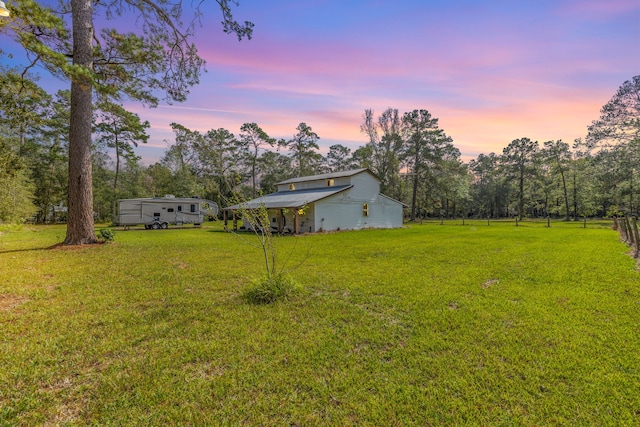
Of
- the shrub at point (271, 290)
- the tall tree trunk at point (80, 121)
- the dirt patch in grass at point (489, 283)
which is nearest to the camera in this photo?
the shrub at point (271, 290)

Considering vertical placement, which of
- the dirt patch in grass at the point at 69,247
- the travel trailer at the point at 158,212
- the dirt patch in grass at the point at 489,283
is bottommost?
the dirt patch in grass at the point at 489,283

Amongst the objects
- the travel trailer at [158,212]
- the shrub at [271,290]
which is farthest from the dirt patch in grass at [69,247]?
the travel trailer at [158,212]

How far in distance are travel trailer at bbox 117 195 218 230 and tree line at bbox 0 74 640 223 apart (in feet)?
15.1

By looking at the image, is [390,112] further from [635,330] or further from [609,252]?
[635,330]

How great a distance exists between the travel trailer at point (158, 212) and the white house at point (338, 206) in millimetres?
6731

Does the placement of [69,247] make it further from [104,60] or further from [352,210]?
[352,210]

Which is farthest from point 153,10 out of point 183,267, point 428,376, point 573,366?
point 573,366

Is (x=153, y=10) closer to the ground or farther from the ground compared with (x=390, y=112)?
closer to the ground

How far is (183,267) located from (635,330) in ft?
31.8

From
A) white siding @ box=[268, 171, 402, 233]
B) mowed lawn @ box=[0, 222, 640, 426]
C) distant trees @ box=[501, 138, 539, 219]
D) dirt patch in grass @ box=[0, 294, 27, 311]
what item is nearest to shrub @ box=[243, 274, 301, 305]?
mowed lawn @ box=[0, 222, 640, 426]

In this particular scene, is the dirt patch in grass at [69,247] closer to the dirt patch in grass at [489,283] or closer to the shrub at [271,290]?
the shrub at [271,290]

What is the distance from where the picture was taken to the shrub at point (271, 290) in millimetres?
5309

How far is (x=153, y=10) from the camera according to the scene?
504 inches

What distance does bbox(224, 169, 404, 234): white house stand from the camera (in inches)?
840
